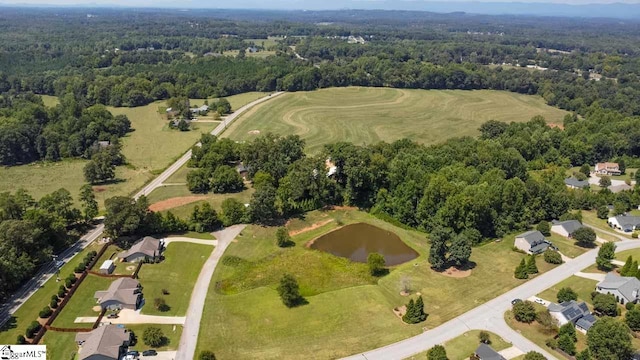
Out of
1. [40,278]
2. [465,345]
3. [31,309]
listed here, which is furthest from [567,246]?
[40,278]

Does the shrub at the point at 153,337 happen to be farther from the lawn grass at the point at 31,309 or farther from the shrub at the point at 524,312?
the shrub at the point at 524,312

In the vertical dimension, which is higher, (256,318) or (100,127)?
(100,127)

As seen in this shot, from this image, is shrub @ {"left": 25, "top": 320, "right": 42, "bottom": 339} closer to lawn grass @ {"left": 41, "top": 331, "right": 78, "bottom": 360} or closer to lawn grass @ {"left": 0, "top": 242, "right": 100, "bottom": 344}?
lawn grass @ {"left": 41, "top": 331, "right": 78, "bottom": 360}

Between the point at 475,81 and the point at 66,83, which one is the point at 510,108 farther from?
the point at 66,83

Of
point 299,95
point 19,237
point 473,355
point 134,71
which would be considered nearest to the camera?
point 473,355

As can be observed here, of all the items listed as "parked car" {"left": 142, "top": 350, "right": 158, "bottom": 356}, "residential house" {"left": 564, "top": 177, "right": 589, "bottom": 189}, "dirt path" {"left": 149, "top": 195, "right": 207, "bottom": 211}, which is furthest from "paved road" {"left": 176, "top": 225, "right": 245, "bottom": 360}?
"residential house" {"left": 564, "top": 177, "right": 589, "bottom": 189}

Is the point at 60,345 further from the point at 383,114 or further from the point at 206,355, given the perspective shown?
the point at 383,114

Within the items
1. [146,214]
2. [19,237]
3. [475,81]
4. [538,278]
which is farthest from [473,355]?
[475,81]
